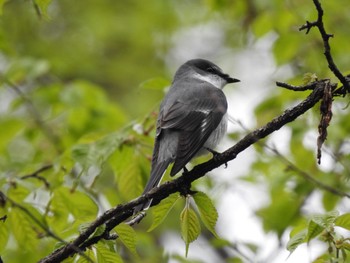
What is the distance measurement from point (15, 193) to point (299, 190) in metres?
2.21

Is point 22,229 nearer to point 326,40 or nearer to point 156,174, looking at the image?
point 156,174

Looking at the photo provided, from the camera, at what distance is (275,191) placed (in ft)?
17.0

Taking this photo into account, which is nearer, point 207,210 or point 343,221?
point 343,221

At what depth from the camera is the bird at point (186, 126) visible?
3.52 meters

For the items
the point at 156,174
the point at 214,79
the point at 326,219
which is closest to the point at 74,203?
the point at 156,174

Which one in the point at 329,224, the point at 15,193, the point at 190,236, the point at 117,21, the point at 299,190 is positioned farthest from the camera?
the point at 117,21

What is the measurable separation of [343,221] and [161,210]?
2.52 ft

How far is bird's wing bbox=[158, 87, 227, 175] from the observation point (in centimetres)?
358

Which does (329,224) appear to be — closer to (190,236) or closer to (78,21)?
(190,236)

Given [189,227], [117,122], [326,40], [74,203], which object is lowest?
[117,122]

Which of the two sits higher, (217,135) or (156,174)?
(156,174)

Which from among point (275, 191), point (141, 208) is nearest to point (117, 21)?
point (275, 191)

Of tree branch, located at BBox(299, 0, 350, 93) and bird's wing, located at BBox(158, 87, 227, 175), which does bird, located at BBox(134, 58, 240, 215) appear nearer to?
bird's wing, located at BBox(158, 87, 227, 175)

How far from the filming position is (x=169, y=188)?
269 cm
